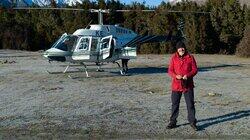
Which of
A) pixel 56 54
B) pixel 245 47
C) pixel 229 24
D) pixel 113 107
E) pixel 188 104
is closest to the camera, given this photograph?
pixel 188 104

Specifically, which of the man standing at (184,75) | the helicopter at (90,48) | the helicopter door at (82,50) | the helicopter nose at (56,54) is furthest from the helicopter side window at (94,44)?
the man standing at (184,75)

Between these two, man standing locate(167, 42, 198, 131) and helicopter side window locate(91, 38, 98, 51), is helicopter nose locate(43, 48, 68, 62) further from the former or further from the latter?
man standing locate(167, 42, 198, 131)

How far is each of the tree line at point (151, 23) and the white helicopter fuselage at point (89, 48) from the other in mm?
13970

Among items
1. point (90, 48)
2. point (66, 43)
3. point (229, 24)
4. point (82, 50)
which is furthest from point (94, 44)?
point (229, 24)

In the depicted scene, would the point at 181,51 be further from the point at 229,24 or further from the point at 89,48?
the point at 229,24

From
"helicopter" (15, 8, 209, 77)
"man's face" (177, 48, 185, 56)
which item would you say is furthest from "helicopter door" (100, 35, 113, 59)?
"man's face" (177, 48, 185, 56)

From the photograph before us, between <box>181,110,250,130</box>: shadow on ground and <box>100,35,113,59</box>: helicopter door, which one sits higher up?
<box>100,35,113,59</box>: helicopter door

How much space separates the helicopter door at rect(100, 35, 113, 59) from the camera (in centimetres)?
2180

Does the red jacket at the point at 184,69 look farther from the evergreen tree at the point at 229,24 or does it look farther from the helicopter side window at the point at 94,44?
the evergreen tree at the point at 229,24

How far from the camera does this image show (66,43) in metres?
21.8

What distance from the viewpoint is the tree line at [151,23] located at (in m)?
39.4

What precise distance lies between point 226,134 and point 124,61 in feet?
41.7

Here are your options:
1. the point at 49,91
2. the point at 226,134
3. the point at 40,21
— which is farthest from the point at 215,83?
the point at 40,21

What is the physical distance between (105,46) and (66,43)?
1.61m
